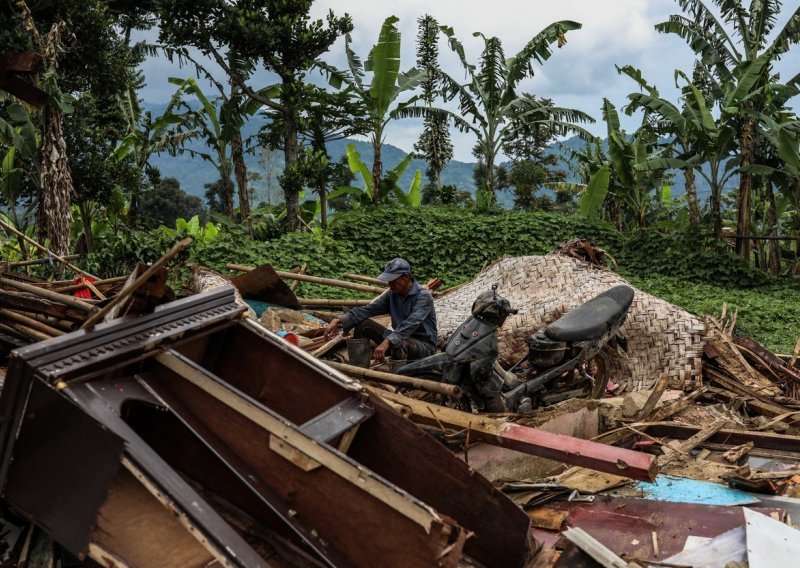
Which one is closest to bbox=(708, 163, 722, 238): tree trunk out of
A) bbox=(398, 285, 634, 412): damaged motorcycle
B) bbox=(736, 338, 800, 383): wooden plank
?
bbox=(736, 338, 800, 383): wooden plank

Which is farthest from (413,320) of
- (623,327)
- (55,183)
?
(55,183)

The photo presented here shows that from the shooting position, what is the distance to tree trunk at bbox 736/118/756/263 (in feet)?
48.1

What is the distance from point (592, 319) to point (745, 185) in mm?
11695

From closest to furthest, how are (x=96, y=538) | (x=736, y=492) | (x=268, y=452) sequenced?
1. (x=96, y=538)
2. (x=268, y=452)
3. (x=736, y=492)

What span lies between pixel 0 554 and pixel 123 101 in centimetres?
1542

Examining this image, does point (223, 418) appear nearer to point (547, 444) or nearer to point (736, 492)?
point (547, 444)

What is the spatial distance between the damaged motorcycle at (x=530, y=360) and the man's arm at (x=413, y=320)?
2.32 ft

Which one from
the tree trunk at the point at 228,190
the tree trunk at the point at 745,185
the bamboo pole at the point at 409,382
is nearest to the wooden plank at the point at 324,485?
the bamboo pole at the point at 409,382

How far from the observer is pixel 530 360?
5.60 metres

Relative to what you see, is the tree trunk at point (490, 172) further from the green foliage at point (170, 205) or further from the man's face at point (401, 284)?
the green foliage at point (170, 205)

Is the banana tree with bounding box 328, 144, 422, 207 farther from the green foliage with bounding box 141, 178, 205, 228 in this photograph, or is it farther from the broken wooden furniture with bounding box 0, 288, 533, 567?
the broken wooden furniture with bounding box 0, 288, 533, 567

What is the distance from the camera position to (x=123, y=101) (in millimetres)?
16672

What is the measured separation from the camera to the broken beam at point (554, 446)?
3332 mm

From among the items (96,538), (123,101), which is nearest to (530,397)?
(96,538)
